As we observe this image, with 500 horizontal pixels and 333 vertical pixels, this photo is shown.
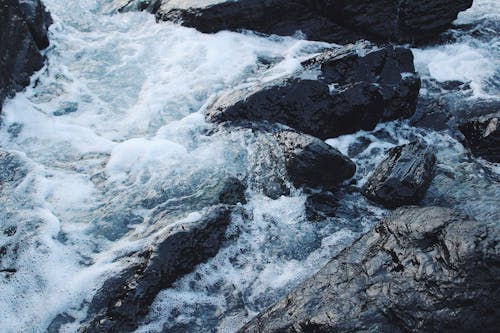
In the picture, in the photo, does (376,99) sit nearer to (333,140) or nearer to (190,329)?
(333,140)

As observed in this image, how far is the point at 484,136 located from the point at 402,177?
1531mm

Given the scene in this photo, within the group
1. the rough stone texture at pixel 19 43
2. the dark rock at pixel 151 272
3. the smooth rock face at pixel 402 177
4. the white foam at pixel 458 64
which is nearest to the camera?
the dark rock at pixel 151 272

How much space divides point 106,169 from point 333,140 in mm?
3208

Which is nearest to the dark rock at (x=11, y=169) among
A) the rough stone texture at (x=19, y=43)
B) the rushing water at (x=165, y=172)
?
the rushing water at (x=165, y=172)

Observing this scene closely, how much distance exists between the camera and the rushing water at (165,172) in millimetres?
4293

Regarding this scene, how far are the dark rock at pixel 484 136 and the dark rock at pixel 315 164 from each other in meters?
1.77

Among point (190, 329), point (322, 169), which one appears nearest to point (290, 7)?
point (322, 169)

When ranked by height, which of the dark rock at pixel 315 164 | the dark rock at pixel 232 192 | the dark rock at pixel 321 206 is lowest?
the dark rock at pixel 321 206

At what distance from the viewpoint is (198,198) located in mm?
Answer: 5254

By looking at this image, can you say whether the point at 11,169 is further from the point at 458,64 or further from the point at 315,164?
the point at 458,64

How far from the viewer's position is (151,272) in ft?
13.8

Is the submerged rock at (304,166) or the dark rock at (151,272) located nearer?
the dark rock at (151,272)

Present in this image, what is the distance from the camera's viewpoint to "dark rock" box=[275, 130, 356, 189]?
527 centimetres

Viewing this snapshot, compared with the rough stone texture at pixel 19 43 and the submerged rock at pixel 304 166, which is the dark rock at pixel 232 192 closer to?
the submerged rock at pixel 304 166
